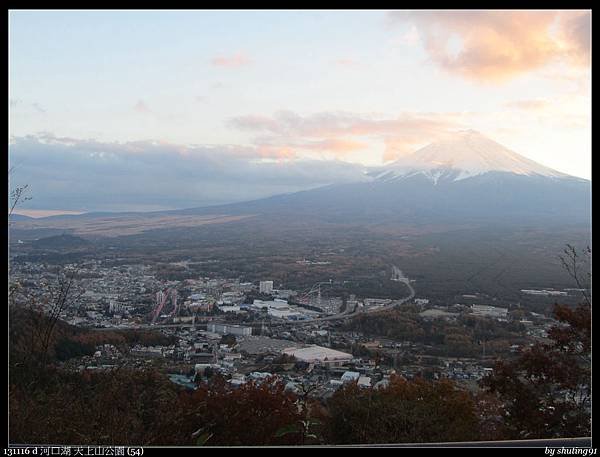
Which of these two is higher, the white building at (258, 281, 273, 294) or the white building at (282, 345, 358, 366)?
the white building at (258, 281, 273, 294)

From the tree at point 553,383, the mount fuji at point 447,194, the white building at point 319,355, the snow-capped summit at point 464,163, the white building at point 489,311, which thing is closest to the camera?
the tree at point 553,383

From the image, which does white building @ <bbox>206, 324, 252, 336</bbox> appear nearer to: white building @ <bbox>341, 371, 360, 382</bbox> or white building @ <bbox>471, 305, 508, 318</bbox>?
white building @ <bbox>341, 371, 360, 382</bbox>

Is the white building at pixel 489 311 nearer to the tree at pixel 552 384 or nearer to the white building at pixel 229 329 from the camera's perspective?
the tree at pixel 552 384

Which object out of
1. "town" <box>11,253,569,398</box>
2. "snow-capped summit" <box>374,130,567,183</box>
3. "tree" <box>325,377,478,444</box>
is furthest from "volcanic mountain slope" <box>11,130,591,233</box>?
"tree" <box>325,377,478,444</box>

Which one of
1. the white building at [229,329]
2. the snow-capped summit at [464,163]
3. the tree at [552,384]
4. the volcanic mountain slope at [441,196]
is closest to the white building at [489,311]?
the tree at [552,384]
